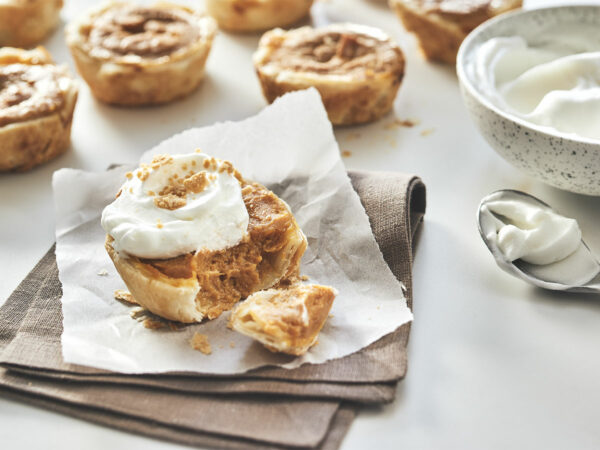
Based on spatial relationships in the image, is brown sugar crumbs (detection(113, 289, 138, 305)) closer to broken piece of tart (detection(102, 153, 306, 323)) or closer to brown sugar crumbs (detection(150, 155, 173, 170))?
broken piece of tart (detection(102, 153, 306, 323))

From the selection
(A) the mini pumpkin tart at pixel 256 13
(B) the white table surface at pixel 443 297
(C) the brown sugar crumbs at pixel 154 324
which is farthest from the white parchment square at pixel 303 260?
(A) the mini pumpkin tart at pixel 256 13

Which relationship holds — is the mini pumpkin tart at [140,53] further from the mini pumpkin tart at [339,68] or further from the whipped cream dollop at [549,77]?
the whipped cream dollop at [549,77]

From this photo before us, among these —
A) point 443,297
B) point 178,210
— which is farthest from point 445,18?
point 178,210

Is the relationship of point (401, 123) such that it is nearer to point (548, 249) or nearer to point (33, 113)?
point (548, 249)

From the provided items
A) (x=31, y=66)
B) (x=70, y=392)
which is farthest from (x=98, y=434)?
(x=31, y=66)

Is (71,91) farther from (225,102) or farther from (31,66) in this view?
(225,102)

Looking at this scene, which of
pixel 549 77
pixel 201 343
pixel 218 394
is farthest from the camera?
pixel 549 77

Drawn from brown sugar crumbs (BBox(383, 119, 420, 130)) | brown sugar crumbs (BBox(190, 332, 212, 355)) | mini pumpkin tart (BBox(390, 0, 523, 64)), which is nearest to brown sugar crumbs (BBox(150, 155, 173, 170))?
brown sugar crumbs (BBox(190, 332, 212, 355))
